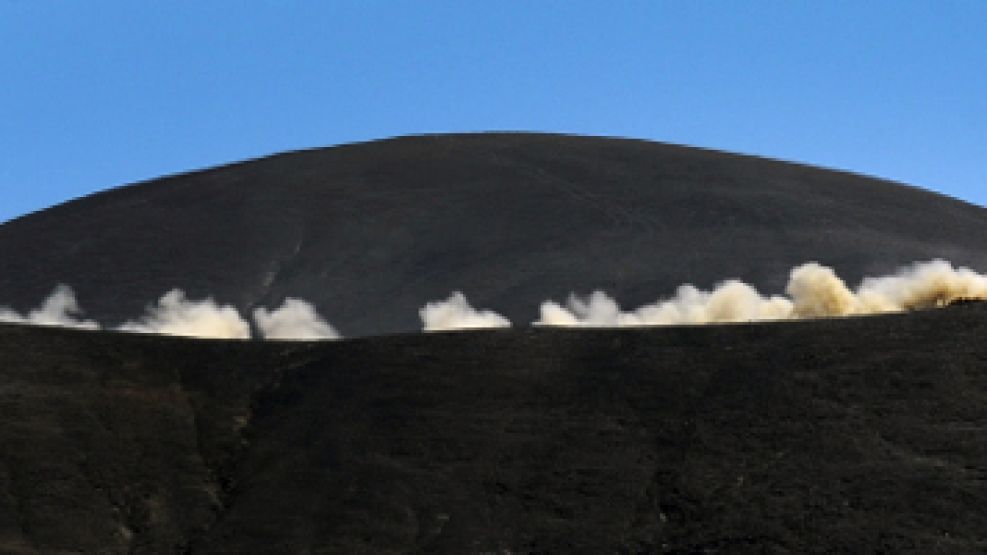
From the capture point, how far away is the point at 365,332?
81.7 meters

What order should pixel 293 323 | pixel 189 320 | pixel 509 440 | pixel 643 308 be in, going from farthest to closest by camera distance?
pixel 189 320
pixel 293 323
pixel 643 308
pixel 509 440

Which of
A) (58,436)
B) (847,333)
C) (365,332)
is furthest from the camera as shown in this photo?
(365,332)

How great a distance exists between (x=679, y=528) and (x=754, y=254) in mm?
48140

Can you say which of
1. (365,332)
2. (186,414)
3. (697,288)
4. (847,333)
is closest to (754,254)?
(697,288)

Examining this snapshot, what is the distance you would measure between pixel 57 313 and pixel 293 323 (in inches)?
557

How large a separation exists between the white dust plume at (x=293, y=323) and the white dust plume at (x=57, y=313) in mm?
9177

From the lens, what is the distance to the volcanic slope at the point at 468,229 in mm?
88312

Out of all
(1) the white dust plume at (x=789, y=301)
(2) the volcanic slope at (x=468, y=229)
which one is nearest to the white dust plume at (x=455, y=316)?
(2) the volcanic slope at (x=468, y=229)

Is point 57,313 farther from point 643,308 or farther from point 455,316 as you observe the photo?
point 643,308

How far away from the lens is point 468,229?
9525 centimetres

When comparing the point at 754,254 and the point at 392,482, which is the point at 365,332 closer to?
the point at 754,254

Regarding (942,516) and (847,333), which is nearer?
(942,516)

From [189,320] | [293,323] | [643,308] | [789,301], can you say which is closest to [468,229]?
[293,323]

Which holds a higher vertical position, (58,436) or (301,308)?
(301,308)
